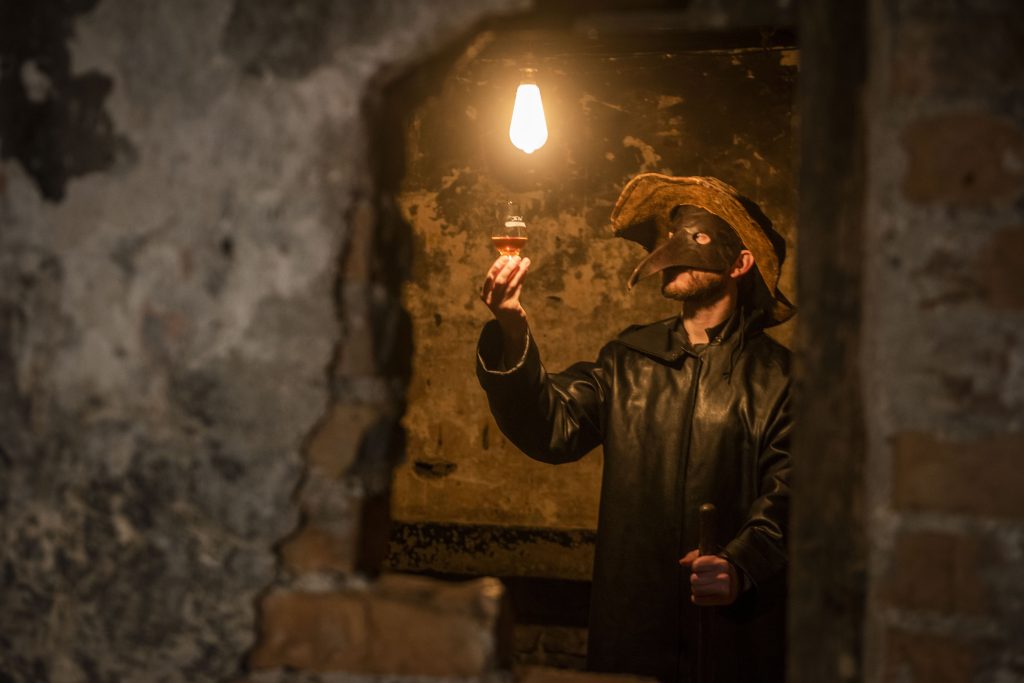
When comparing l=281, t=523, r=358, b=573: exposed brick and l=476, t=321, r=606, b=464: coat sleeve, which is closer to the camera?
l=281, t=523, r=358, b=573: exposed brick

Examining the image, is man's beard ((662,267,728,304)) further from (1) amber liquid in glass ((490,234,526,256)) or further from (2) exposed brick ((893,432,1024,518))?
(2) exposed brick ((893,432,1024,518))

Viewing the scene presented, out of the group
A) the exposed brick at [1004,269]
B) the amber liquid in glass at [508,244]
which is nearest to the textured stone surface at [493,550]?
the amber liquid in glass at [508,244]

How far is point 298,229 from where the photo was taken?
1240 millimetres

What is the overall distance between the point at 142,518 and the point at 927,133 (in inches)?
48.3

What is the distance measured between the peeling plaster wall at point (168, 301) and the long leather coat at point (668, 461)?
143cm

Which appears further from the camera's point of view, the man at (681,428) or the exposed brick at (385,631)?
the man at (681,428)

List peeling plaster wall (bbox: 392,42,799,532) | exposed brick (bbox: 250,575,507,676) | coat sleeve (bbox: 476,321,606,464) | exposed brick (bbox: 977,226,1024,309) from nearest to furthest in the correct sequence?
exposed brick (bbox: 977,226,1024,309) < exposed brick (bbox: 250,575,507,676) < coat sleeve (bbox: 476,321,606,464) < peeling plaster wall (bbox: 392,42,799,532)

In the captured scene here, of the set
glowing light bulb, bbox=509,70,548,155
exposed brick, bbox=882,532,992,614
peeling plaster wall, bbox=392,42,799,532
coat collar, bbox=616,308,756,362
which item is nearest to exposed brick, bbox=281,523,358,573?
exposed brick, bbox=882,532,992,614

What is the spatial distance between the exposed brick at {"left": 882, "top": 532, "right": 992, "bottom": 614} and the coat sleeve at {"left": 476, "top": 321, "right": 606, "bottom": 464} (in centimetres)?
158

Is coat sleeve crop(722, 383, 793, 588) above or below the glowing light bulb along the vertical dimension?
below

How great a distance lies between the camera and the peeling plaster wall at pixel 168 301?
1242 mm

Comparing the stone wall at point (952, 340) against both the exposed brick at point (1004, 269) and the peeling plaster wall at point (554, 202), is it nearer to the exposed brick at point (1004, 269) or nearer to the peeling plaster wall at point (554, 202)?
the exposed brick at point (1004, 269)

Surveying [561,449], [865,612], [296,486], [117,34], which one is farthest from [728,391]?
[117,34]

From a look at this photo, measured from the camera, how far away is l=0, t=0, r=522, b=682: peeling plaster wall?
4.08 ft
